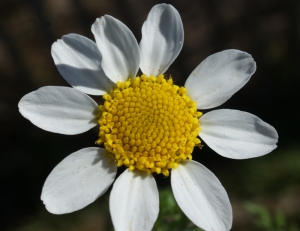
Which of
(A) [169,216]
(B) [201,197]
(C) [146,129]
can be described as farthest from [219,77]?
(A) [169,216]

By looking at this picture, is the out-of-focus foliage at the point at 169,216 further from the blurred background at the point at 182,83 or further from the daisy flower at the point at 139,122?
the blurred background at the point at 182,83

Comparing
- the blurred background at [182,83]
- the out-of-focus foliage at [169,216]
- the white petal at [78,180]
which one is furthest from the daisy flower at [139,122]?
the blurred background at [182,83]

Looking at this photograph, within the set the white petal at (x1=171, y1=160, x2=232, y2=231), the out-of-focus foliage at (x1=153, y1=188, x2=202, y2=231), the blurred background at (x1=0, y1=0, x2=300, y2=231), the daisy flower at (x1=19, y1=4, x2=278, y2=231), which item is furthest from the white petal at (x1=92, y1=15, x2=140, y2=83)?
the blurred background at (x1=0, y1=0, x2=300, y2=231)

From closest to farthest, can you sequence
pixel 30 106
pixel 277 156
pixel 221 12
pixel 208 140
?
pixel 30 106 < pixel 208 140 < pixel 277 156 < pixel 221 12

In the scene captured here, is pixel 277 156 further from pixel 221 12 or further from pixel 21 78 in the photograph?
pixel 21 78

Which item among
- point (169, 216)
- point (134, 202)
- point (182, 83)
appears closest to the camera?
point (134, 202)

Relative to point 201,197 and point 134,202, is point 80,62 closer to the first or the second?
point 134,202

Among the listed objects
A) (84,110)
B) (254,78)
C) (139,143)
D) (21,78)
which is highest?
(84,110)
